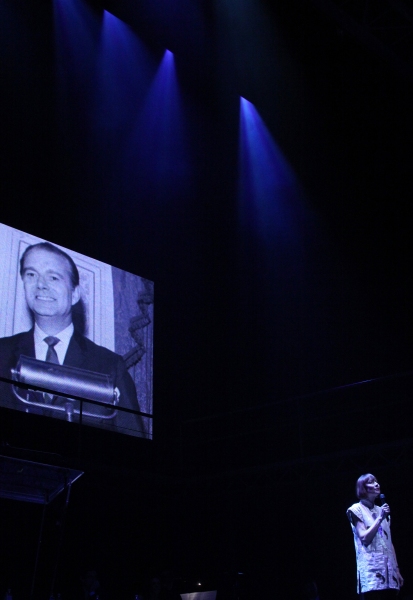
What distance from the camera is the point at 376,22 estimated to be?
25.8ft

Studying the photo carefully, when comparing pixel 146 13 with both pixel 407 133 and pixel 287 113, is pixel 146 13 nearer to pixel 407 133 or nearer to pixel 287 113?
pixel 287 113

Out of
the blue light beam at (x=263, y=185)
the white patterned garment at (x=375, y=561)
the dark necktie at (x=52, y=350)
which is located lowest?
the white patterned garment at (x=375, y=561)

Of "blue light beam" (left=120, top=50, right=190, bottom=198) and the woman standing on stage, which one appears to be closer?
the woman standing on stage

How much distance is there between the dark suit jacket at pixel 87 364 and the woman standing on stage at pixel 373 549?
4.65m

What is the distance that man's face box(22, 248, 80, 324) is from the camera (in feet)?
26.6

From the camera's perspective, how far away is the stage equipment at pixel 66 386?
7699 millimetres

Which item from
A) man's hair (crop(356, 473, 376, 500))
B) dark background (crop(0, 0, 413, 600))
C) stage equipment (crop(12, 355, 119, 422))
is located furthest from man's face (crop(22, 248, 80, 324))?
man's hair (crop(356, 473, 376, 500))

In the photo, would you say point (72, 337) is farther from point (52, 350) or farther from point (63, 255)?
point (63, 255)

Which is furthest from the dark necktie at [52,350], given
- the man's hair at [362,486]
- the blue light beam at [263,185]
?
the man's hair at [362,486]

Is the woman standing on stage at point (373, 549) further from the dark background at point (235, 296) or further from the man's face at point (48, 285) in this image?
the man's face at point (48, 285)

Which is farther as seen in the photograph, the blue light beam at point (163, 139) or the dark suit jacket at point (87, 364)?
the blue light beam at point (163, 139)

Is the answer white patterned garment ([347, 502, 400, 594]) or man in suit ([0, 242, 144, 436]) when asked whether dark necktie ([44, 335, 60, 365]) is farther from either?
white patterned garment ([347, 502, 400, 594])

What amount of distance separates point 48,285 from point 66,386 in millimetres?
1207

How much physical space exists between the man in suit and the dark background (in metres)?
0.68
